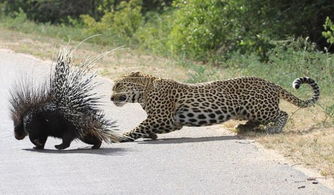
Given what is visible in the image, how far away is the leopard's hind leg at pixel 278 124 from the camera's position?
10438 mm

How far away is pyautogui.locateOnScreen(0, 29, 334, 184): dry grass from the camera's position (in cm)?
889

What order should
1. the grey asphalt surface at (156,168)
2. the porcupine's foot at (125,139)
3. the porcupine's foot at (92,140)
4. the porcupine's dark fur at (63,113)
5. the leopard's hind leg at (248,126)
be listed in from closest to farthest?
Answer: 1. the grey asphalt surface at (156,168)
2. the porcupine's dark fur at (63,113)
3. the porcupine's foot at (92,140)
4. the porcupine's foot at (125,139)
5. the leopard's hind leg at (248,126)

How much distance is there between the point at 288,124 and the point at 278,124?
0.69m

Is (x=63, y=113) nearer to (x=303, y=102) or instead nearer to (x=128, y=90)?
(x=128, y=90)

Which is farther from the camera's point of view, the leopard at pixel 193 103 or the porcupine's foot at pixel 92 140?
the leopard at pixel 193 103

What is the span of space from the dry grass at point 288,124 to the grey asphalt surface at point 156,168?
259mm

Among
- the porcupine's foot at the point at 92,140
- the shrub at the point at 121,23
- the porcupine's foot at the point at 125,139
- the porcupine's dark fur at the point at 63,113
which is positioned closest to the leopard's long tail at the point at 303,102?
the porcupine's foot at the point at 125,139

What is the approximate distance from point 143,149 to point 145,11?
26.7 metres

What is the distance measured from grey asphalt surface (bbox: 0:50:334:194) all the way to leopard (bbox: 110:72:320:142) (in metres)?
0.20

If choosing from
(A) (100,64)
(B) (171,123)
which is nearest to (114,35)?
(A) (100,64)

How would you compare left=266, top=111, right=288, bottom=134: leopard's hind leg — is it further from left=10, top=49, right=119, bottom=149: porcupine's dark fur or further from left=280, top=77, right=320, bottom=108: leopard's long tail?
left=10, top=49, right=119, bottom=149: porcupine's dark fur

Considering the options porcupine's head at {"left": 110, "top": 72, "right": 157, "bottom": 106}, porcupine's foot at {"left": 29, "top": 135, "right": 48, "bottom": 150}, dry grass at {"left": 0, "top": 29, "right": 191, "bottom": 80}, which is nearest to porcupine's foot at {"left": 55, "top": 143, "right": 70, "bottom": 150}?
porcupine's foot at {"left": 29, "top": 135, "right": 48, "bottom": 150}

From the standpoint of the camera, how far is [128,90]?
10.5 m

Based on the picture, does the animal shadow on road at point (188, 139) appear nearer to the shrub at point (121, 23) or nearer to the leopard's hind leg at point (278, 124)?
the leopard's hind leg at point (278, 124)
